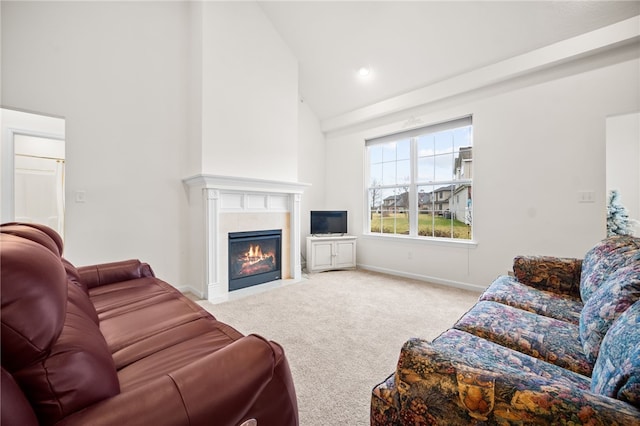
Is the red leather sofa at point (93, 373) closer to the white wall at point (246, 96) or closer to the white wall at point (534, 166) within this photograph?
the white wall at point (246, 96)

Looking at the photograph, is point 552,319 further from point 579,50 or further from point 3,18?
point 3,18

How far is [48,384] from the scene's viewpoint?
2.01 feet

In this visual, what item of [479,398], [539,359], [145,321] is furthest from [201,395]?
[539,359]

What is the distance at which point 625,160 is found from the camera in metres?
2.66

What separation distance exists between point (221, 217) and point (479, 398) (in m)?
3.12

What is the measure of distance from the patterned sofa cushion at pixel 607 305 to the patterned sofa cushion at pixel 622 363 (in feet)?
0.80

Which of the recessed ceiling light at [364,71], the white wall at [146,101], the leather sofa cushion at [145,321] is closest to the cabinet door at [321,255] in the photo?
the white wall at [146,101]

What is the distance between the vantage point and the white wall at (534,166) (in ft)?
9.01

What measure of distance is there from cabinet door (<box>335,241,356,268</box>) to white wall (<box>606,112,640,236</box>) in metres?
3.22

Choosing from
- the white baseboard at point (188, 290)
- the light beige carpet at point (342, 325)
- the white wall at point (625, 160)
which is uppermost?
the white wall at point (625, 160)

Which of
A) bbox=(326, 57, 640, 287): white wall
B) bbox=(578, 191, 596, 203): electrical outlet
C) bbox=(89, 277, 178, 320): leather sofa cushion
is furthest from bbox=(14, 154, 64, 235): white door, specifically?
bbox=(578, 191, 596, 203): electrical outlet

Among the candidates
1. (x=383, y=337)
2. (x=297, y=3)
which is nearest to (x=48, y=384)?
(x=383, y=337)

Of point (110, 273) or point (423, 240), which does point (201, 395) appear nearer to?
point (110, 273)

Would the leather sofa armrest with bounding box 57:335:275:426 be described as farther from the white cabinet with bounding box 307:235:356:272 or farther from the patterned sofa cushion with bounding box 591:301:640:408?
the white cabinet with bounding box 307:235:356:272
